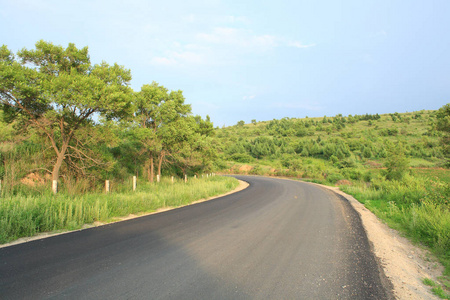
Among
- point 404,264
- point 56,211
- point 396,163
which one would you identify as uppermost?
point 396,163

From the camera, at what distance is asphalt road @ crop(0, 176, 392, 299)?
3.12 m

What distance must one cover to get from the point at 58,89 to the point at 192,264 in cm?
830

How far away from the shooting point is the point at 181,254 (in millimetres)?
4457

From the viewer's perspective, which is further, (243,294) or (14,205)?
(14,205)

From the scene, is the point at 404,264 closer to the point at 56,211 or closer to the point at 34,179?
the point at 56,211

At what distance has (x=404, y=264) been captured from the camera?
466cm

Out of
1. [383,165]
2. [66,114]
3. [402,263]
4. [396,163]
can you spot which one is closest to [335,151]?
[383,165]

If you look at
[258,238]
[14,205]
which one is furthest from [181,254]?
[14,205]

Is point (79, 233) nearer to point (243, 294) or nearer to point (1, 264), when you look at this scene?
point (1, 264)

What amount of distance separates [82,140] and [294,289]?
1197 cm

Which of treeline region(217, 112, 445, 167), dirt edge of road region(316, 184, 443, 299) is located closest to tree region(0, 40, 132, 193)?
dirt edge of road region(316, 184, 443, 299)

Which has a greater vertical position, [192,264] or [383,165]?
[383,165]

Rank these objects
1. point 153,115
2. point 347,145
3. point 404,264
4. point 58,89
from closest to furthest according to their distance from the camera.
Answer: point 404,264 → point 58,89 → point 153,115 → point 347,145

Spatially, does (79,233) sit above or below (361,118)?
below
